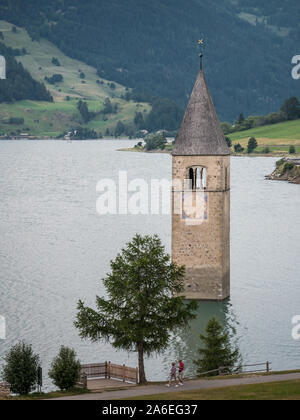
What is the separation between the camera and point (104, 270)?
65.4 meters

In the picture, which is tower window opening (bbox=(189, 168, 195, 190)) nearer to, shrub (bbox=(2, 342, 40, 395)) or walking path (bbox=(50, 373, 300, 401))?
walking path (bbox=(50, 373, 300, 401))

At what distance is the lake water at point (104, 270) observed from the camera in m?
45.7

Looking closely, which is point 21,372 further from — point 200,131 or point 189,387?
point 200,131

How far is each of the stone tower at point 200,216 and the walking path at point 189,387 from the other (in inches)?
730

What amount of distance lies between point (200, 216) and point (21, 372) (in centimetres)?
2118

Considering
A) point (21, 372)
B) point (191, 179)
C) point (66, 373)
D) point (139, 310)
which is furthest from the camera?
point (191, 179)

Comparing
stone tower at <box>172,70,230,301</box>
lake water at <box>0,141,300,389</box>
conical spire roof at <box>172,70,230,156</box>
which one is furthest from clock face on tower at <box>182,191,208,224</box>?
lake water at <box>0,141,300,389</box>

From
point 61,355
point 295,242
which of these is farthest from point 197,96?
point 295,242

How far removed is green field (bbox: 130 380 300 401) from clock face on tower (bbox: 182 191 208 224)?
22.3m

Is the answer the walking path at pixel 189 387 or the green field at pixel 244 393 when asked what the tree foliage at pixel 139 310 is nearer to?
the walking path at pixel 189 387

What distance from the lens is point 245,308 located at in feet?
174

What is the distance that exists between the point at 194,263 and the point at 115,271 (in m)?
15.4

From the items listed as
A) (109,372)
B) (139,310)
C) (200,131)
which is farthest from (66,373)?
(200,131)

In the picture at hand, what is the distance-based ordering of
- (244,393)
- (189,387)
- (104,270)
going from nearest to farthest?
(244,393) → (189,387) → (104,270)
